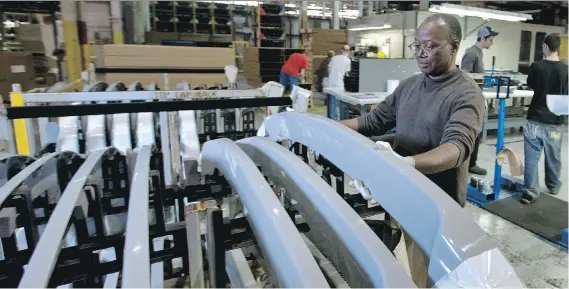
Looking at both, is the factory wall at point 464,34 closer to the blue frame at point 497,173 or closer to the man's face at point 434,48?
the blue frame at point 497,173

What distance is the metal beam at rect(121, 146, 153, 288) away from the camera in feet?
1.60

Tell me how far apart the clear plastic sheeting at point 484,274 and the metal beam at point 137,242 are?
0.41 meters

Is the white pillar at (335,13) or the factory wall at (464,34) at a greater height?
the white pillar at (335,13)

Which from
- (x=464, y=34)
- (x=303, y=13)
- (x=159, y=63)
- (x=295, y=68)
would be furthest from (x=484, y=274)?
(x=303, y=13)

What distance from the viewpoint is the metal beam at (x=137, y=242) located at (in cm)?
49

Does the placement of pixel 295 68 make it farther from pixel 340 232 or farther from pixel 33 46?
pixel 340 232

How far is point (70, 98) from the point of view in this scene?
1.81 metres

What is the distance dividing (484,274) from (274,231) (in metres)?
0.30

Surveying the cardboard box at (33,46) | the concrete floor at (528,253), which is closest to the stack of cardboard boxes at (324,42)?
the cardboard box at (33,46)

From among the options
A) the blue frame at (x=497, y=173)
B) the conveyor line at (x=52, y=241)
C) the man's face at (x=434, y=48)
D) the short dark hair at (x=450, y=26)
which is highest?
the short dark hair at (x=450, y=26)

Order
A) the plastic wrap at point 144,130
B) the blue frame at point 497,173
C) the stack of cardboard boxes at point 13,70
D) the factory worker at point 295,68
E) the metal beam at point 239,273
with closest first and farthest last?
1. the metal beam at point 239,273
2. the plastic wrap at point 144,130
3. the blue frame at point 497,173
4. the stack of cardboard boxes at point 13,70
5. the factory worker at point 295,68

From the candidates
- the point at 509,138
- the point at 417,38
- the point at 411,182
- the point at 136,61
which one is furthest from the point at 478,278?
the point at 136,61

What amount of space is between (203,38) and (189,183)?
8.82 meters

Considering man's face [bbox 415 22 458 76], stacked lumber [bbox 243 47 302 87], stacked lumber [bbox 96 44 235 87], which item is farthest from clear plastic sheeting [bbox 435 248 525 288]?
stacked lumber [bbox 243 47 302 87]
